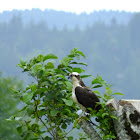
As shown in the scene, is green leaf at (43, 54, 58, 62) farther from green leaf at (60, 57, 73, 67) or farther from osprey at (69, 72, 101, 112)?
osprey at (69, 72, 101, 112)

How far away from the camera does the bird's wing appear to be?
5.32 m

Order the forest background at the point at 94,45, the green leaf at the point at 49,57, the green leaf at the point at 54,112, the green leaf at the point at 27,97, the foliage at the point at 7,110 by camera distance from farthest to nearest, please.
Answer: the forest background at the point at 94,45 → the foliage at the point at 7,110 → the green leaf at the point at 49,57 → the green leaf at the point at 54,112 → the green leaf at the point at 27,97

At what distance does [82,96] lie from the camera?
5.31 m

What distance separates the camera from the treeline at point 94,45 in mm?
154000

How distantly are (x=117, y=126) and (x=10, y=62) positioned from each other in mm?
141294

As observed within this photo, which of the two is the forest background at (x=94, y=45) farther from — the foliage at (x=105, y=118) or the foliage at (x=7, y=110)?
the foliage at (x=105, y=118)

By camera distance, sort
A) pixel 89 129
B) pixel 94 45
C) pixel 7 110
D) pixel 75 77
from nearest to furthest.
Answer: pixel 89 129, pixel 75 77, pixel 7 110, pixel 94 45

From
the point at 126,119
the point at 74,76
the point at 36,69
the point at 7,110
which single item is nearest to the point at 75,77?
the point at 74,76

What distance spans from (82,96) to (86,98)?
0.23 ft

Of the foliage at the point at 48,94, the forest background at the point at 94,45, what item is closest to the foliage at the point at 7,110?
the foliage at the point at 48,94

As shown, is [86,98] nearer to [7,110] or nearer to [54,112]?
[54,112]

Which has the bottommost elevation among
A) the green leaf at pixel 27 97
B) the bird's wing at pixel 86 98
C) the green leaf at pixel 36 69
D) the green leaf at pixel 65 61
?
the bird's wing at pixel 86 98

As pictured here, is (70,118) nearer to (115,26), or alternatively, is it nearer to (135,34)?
(135,34)

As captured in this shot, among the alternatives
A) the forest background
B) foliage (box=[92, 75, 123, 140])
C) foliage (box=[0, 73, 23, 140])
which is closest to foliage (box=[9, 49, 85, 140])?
foliage (box=[92, 75, 123, 140])
